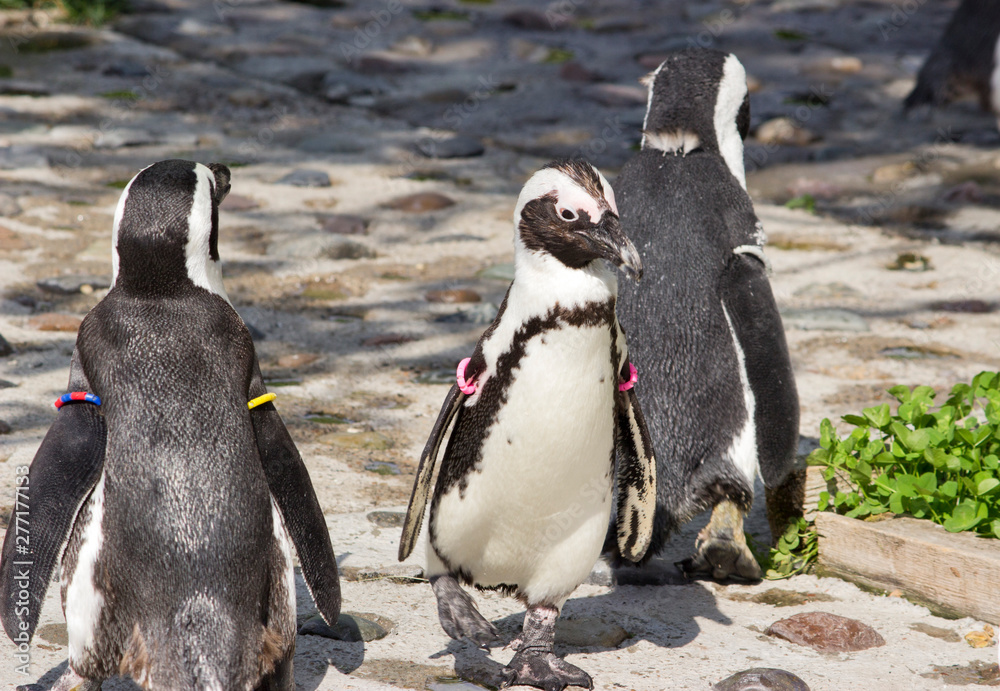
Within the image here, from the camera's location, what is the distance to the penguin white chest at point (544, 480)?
2.28 meters

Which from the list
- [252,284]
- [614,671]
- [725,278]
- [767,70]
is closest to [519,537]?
[614,671]

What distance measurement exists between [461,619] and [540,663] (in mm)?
190

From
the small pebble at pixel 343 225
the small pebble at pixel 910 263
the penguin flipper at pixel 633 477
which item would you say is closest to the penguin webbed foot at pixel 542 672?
the penguin flipper at pixel 633 477

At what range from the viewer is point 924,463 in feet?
9.73

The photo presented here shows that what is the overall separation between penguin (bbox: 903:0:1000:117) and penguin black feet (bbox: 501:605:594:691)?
6.92 meters

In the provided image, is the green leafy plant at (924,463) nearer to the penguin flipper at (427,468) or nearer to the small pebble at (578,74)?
A: the penguin flipper at (427,468)

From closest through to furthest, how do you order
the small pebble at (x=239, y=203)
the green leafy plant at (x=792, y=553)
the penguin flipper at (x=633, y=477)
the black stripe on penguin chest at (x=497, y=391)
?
1. the black stripe on penguin chest at (x=497, y=391)
2. the penguin flipper at (x=633, y=477)
3. the green leafy plant at (x=792, y=553)
4. the small pebble at (x=239, y=203)

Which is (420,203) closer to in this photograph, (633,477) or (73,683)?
(633,477)

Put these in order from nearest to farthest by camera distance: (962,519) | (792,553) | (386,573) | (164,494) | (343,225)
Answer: (164,494) → (962,519) → (386,573) → (792,553) → (343,225)

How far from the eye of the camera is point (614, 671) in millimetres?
2498

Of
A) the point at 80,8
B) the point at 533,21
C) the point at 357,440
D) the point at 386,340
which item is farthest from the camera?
the point at 533,21

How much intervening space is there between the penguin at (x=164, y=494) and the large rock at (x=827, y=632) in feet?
3.78

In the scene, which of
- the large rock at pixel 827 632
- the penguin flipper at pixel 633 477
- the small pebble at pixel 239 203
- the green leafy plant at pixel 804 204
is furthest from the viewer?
the green leafy plant at pixel 804 204

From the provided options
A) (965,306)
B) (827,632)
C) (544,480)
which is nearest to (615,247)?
(544,480)
